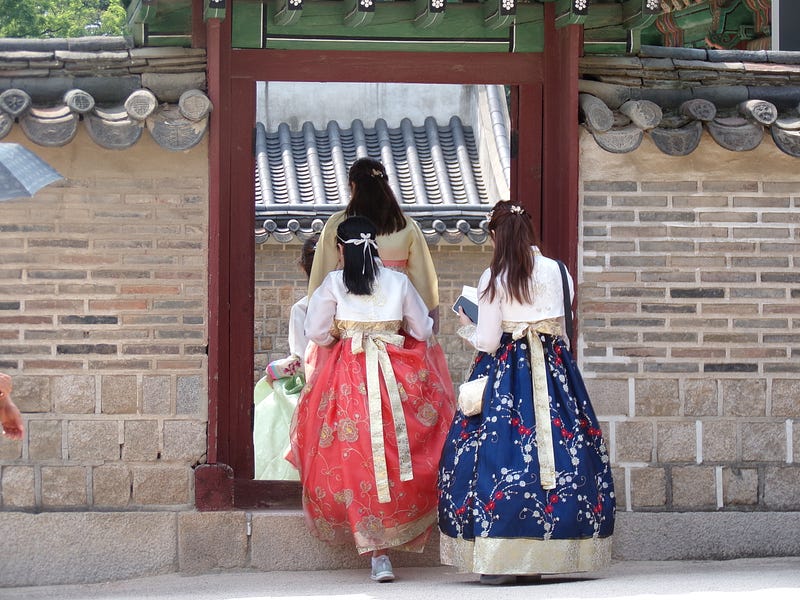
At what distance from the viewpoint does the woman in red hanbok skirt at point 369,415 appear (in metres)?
7.31

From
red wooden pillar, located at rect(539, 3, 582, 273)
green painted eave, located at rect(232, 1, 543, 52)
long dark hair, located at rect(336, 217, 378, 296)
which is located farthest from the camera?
green painted eave, located at rect(232, 1, 543, 52)

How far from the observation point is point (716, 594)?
625 centimetres

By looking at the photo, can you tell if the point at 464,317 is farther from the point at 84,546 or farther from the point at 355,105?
the point at 355,105

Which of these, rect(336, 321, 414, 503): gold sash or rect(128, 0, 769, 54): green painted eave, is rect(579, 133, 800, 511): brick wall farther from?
rect(336, 321, 414, 503): gold sash

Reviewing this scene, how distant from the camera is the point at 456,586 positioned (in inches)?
271

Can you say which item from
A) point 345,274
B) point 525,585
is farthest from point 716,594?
point 345,274

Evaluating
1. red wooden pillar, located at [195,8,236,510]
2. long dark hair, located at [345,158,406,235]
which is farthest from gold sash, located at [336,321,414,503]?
long dark hair, located at [345,158,406,235]

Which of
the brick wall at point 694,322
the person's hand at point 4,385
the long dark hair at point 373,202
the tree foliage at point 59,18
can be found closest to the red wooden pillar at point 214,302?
the long dark hair at point 373,202

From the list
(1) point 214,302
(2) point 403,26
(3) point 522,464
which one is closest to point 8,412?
(1) point 214,302

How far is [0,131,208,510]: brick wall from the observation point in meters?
7.58

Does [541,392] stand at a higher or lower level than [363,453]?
higher

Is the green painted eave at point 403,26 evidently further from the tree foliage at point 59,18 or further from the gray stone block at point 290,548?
the tree foliage at point 59,18

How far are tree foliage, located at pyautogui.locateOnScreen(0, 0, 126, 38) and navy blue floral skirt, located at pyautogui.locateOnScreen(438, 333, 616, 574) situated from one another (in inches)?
649

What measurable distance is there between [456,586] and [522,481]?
59 centimetres
